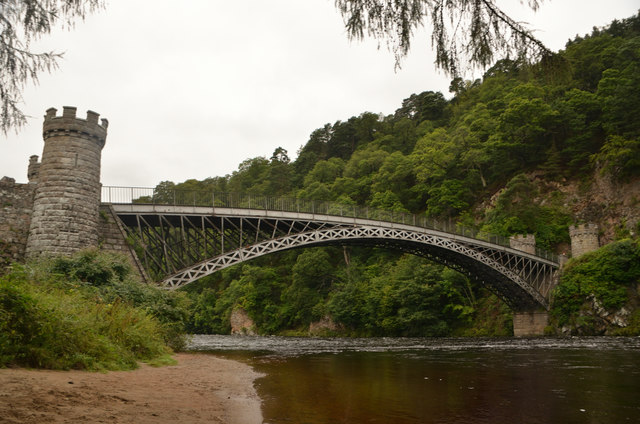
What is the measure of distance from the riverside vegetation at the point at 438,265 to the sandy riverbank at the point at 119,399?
86 centimetres

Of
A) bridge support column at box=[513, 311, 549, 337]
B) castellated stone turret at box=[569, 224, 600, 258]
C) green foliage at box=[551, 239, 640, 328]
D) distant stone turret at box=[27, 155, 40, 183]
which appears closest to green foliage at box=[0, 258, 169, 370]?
distant stone turret at box=[27, 155, 40, 183]

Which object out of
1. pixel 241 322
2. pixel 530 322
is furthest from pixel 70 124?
pixel 241 322

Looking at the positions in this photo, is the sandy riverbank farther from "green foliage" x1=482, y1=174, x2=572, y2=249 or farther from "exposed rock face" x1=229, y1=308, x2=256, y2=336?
"exposed rock face" x1=229, y1=308, x2=256, y2=336

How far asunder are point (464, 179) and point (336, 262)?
61.1 ft

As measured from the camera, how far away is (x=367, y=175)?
2581 inches

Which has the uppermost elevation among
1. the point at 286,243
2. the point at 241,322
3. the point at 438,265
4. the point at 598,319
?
the point at 286,243

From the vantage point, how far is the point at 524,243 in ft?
129

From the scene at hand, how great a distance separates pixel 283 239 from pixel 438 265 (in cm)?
1909

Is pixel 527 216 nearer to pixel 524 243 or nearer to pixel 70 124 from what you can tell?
pixel 524 243

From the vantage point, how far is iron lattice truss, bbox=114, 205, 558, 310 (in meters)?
24.2

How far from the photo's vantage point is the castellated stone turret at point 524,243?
39.2m

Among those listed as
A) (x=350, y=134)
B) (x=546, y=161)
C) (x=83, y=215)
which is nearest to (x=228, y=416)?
(x=83, y=215)

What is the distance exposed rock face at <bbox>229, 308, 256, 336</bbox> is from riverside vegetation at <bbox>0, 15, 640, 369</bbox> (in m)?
1.59

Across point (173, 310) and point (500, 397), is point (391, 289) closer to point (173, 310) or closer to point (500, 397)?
point (173, 310)
